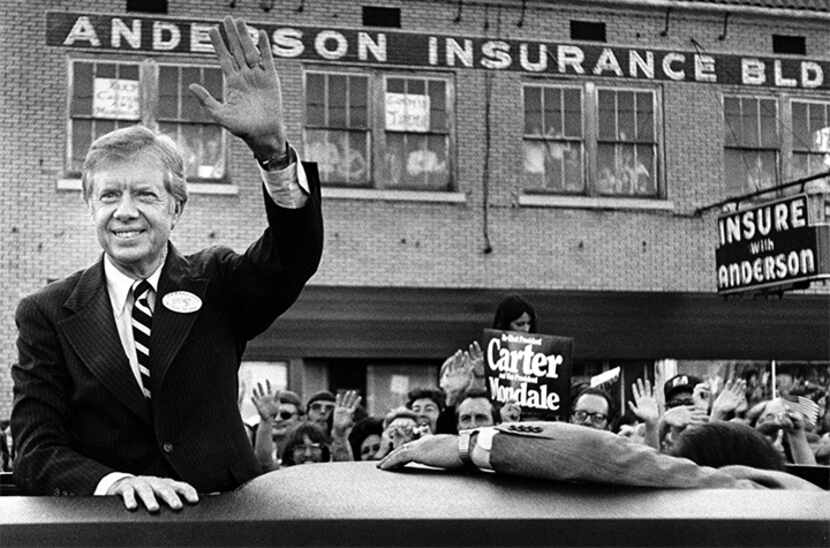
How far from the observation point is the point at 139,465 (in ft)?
9.14

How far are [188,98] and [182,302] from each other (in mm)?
13495

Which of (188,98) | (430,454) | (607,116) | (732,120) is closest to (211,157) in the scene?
(188,98)

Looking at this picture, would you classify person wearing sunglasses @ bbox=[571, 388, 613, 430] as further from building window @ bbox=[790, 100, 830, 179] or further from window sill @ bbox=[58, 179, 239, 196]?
building window @ bbox=[790, 100, 830, 179]

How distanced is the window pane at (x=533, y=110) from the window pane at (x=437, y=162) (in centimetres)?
123

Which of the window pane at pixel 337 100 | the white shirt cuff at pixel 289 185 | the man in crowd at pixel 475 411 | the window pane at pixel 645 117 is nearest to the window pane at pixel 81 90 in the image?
the window pane at pixel 337 100

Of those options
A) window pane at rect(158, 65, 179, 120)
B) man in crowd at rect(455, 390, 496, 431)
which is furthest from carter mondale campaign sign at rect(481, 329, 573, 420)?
window pane at rect(158, 65, 179, 120)

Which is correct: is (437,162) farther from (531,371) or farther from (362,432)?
(531,371)

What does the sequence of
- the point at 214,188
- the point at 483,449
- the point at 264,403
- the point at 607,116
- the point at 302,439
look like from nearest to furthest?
1. the point at 483,449
2. the point at 264,403
3. the point at 302,439
4. the point at 214,188
5. the point at 607,116

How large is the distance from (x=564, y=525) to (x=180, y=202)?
1.54m

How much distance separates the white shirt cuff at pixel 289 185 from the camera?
2.68 meters

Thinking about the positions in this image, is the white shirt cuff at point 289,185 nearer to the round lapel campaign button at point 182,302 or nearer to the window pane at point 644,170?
the round lapel campaign button at point 182,302

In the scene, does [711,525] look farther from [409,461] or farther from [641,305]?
[641,305]

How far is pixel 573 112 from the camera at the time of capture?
16.9 meters

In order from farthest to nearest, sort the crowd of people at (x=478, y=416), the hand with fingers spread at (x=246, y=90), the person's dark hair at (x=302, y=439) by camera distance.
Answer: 1. the person's dark hair at (x=302, y=439)
2. the crowd of people at (x=478, y=416)
3. the hand with fingers spread at (x=246, y=90)
